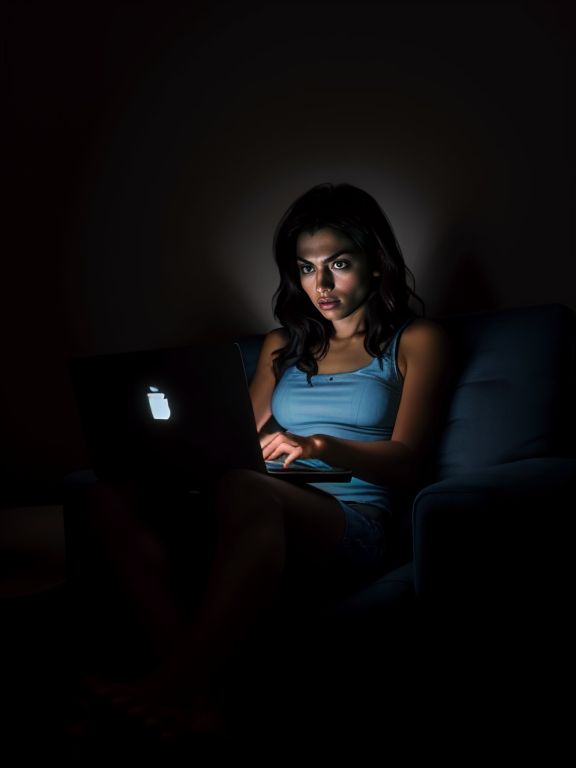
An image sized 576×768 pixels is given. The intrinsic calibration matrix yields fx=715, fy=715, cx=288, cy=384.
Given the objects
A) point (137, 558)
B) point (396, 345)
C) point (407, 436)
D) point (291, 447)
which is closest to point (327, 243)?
point (396, 345)

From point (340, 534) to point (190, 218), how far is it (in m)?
1.44

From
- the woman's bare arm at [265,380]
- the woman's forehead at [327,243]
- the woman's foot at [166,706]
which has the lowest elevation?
the woman's foot at [166,706]

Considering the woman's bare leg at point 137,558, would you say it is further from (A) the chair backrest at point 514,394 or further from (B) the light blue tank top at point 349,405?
(A) the chair backrest at point 514,394

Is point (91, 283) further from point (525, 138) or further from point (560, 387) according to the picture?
point (560, 387)

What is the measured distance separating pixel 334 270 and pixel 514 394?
1.69 ft

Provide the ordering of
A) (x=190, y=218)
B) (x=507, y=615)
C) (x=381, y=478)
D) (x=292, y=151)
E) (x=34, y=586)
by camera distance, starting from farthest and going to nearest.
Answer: (x=190, y=218)
(x=292, y=151)
(x=34, y=586)
(x=381, y=478)
(x=507, y=615)

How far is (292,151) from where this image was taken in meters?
2.23

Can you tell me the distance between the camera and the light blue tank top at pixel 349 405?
161 cm

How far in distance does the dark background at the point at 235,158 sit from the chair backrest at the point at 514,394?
0.35 meters

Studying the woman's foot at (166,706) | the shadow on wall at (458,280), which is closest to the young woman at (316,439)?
the woman's foot at (166,706)

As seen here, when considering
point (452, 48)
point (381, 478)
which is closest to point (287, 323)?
point (381, 478)

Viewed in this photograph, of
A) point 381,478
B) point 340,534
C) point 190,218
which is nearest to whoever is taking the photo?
point 340,534

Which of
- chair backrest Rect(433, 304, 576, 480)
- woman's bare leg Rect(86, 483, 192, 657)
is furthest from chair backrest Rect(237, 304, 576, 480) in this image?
woman's bare leg Rect(86, 483, 192, 657)

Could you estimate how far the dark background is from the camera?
190 cm
